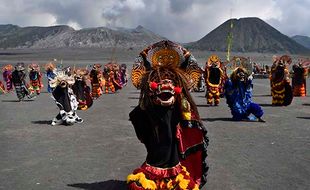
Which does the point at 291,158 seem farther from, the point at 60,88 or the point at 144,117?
the point at 60,88

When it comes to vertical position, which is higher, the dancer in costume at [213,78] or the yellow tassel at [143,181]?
the dancer in costume at [213,78]

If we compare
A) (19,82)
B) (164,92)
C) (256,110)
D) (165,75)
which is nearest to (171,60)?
(165,75)

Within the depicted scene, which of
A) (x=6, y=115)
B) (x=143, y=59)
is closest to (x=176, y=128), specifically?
(x=143, y=59)

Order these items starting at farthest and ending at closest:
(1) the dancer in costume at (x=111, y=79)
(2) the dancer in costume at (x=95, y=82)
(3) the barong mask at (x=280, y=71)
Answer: (1) the dancer in costume at (x=111, y=79) → (2) the dancer in costume at (x=95, y=82) → (3) the barong mask at (x=280, y=71)

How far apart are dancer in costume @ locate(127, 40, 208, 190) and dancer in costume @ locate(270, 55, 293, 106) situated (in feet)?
41.4

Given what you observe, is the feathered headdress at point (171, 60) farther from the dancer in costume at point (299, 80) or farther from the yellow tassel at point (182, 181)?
the dancer in costume at point (299, 80)

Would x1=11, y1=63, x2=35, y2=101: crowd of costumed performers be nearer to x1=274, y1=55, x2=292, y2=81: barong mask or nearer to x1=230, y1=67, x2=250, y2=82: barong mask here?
x1=230, y1=67, x2=250, y2=82: barong mask

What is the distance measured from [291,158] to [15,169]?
529 centimetres

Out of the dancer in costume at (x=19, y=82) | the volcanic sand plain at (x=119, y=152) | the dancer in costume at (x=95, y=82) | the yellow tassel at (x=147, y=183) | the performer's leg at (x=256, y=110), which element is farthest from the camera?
the dancer in costume at (x=95, y=82)

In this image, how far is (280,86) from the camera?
59.9 ft

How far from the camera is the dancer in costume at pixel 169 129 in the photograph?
19.3ft

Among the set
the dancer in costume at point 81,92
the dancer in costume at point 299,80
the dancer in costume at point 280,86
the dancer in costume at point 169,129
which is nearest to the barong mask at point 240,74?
the dancer in costume at point 280,86

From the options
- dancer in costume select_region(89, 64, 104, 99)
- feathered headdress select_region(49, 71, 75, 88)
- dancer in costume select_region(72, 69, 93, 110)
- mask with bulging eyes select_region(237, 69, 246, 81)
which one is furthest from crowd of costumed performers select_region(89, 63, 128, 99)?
mask with bulging eyes select_region(237, 69, 246, 81)

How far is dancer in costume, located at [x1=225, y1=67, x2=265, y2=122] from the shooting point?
13719mm
